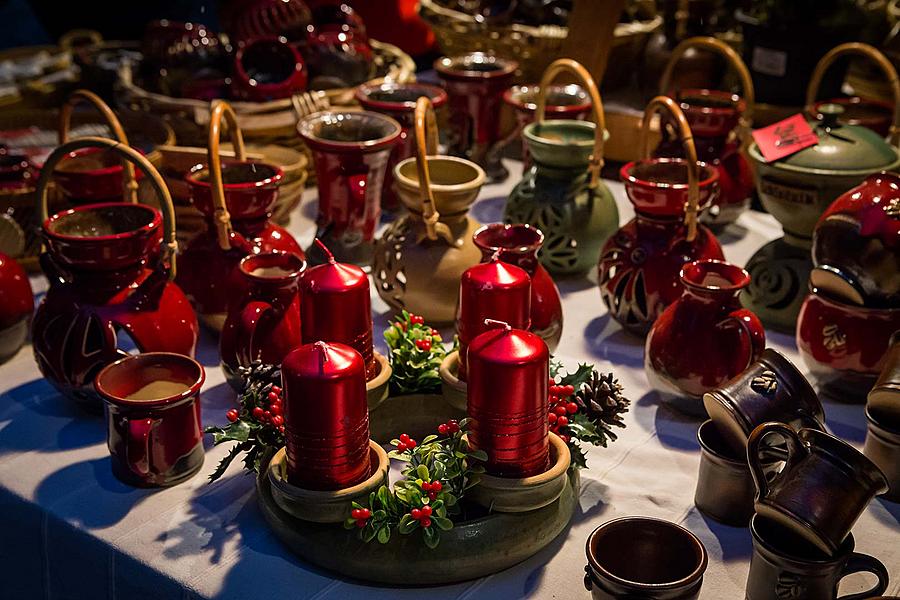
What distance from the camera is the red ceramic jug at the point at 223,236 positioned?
53.0 inches

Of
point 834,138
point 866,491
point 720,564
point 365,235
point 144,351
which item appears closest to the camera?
point 866,491

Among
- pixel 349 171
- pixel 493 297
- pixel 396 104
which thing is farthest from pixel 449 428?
pixel 396 104

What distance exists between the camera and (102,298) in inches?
47.2

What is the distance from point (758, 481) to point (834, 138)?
743 mm

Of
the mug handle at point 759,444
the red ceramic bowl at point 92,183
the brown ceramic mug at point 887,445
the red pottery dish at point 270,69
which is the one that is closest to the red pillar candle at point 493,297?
the mug handle at point 759,444

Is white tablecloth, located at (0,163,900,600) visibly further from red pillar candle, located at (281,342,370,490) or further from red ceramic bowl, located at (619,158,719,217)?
red ceramic bowl, located at (619,158,719,217)

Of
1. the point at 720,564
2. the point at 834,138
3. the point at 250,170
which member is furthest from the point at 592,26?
the point at 720,564

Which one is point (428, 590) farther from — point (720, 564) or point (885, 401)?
point (885, 401)

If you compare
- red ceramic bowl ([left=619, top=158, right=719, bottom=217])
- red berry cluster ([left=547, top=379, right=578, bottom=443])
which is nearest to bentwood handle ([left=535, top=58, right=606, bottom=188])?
red ceramic bowl ([left=619, top=158, right=719, bottom=217])

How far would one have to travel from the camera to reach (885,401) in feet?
3.51

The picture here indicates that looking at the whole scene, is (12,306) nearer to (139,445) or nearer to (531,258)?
(139,445)

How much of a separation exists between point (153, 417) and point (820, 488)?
0.68m

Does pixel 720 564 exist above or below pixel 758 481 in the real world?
below

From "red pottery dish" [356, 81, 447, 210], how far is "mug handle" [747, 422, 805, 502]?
1037 mm
